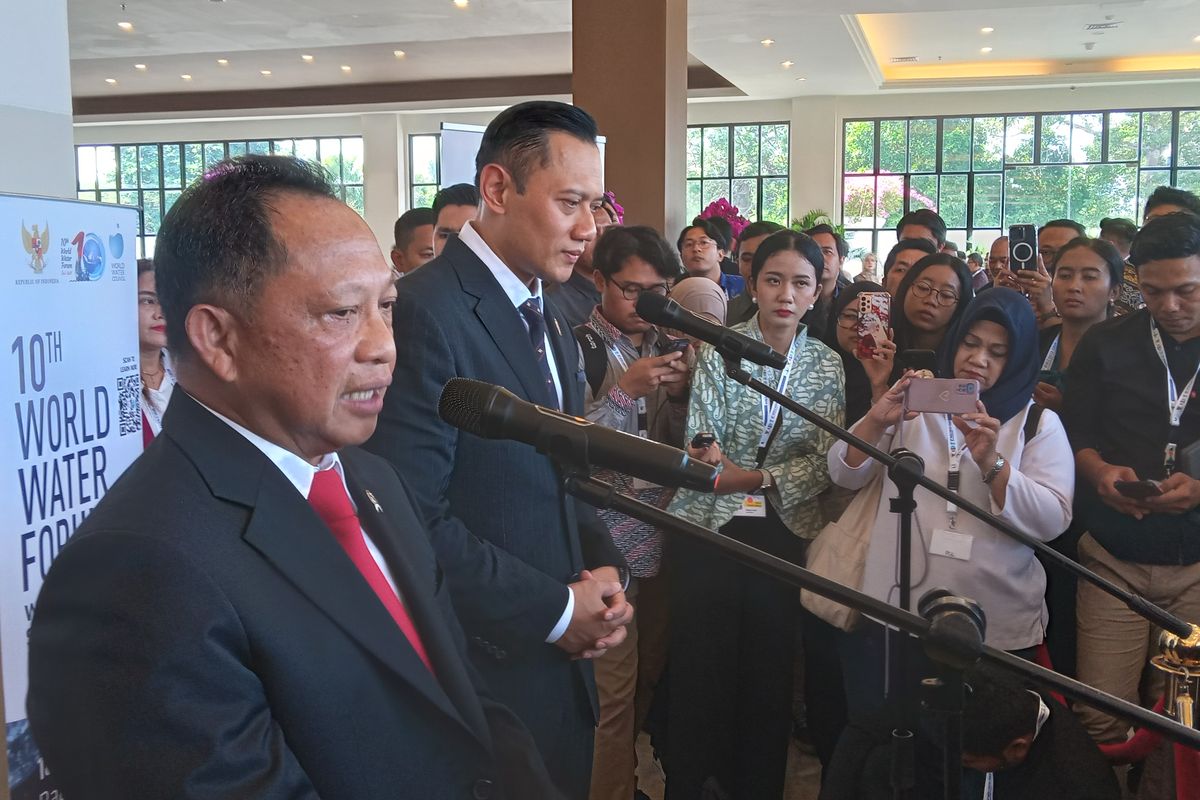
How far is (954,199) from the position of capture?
1653 centimetres

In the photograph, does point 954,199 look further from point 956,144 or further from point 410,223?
point 410,223

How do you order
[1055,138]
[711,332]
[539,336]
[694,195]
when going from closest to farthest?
[711,332], [539,336], [1055,138], [694,195]

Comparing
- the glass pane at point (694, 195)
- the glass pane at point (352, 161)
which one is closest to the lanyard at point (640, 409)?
the glass pane at point (694, 195)

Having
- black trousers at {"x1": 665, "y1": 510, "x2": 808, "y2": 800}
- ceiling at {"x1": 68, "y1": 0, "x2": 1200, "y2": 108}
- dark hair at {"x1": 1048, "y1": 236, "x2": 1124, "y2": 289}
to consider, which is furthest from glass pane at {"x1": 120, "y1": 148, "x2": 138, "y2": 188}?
black trousers at {"x1": 665, "y1": 510, "x2": 808, "y2": 800}

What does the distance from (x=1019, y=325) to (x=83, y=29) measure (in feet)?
39.9

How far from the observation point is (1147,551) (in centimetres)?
254

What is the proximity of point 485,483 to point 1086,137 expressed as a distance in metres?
16.5

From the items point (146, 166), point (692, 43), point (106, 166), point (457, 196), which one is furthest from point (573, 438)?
point (106, 166)

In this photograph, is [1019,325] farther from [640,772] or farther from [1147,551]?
[640,772]

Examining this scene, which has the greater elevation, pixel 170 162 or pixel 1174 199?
pixel 170 162

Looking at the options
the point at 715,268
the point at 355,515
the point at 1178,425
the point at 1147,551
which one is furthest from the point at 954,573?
the point at 715,268

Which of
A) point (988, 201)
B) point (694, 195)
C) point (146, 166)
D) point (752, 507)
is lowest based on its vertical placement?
point (752, 507)

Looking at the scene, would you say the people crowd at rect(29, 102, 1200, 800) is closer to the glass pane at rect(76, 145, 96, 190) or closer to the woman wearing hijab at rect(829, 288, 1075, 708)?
the woman wearing hijab at rect(829, 288, 1075, 708)

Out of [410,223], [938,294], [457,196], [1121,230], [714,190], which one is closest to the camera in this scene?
[938,294]
